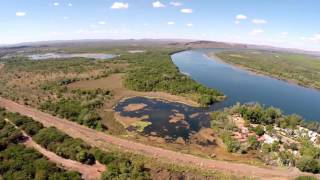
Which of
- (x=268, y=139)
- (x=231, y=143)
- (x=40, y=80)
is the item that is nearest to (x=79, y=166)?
(x=231, y=143)

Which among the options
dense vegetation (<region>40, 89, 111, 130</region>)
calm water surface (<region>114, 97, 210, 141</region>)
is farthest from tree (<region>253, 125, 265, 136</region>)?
dense vegetation (<region>40, 89, 111, 130</region>)

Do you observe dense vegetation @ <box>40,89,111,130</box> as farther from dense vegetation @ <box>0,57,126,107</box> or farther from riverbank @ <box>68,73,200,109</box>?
dense vegetation @ <box>0,57,126,107</box>

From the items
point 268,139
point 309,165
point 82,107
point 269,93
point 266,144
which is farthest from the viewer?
point 269,93

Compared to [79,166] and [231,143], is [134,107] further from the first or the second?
[79,166]

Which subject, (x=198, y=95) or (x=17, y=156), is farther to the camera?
(x=198, y=95)

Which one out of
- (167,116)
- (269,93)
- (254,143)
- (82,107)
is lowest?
(254,143)

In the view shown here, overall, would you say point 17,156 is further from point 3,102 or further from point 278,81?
point 278,81

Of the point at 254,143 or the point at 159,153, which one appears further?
the point at 254,143

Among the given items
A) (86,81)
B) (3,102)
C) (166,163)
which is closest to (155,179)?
(166,163)
